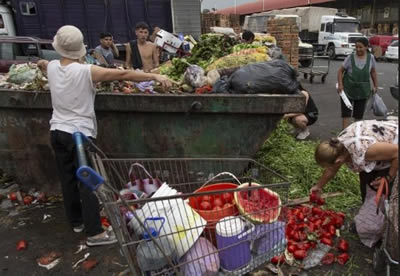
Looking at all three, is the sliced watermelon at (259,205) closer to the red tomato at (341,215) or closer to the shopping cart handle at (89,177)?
the shopping cart handle at (89,177)

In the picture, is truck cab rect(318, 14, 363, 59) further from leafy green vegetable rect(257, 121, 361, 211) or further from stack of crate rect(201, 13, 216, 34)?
leafy green vegetable rect(257, 121, 361, 211)

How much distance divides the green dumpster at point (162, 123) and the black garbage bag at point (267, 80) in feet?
0.44

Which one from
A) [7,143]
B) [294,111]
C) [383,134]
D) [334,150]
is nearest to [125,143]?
[7,143]

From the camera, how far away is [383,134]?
256 cm

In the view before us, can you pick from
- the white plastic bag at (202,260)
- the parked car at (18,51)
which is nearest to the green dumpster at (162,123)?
the white plastic bag at (202,260)

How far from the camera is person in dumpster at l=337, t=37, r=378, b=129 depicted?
5.42 meters

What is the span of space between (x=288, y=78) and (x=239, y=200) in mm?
1706

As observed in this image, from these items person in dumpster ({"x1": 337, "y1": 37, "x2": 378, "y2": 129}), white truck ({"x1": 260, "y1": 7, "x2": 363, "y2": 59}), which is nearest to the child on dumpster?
person in dumpster ({"x1": 337, "y1": 37, "x2": 378, "y2": 129})

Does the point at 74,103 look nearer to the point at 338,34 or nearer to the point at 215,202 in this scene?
the point at 215,202

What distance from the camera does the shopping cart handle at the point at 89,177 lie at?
1541mm

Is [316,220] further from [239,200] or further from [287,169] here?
[239,200]

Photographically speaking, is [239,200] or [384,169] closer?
[239,200]

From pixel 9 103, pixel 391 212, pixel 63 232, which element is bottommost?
pixel 63 232

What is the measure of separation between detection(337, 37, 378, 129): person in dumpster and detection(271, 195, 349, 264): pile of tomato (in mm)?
2832
